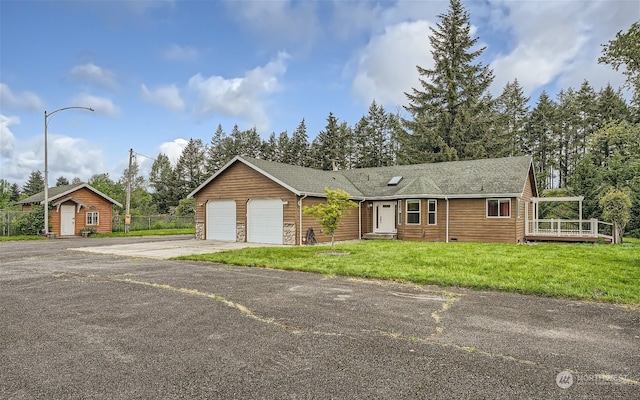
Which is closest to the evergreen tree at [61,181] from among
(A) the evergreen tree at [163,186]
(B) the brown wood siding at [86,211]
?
(A) the evergreen tree at [163,186]

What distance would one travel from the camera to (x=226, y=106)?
2891cm

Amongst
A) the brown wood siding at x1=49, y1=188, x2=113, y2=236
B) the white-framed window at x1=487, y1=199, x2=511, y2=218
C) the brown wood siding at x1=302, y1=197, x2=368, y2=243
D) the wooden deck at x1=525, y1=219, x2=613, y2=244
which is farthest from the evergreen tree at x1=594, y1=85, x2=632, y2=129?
the brown wood siding at x1=49, y1=188, x2=113, y2=236

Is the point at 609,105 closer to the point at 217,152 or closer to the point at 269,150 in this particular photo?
the point at 269,150

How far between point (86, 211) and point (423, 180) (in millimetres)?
23499

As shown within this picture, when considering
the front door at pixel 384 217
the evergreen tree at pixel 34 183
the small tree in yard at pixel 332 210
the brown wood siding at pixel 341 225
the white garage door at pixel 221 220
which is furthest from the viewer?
the evergreen tree at pixel 34 183

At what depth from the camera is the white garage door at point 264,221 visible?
59.9 feet

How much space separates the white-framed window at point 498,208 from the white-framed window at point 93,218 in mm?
26503

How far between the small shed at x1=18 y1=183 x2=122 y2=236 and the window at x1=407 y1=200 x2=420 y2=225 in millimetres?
21967

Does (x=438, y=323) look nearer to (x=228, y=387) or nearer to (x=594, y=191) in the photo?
(x=228, y=387)

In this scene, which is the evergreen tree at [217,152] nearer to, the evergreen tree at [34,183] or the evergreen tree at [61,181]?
the evergreen tree at [61,181]

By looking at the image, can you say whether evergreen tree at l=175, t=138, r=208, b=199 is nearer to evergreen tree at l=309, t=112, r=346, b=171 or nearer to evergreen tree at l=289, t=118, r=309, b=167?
evergreen tree at l=289, t=118, r=309, b=167

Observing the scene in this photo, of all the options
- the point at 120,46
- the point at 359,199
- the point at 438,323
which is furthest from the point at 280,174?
the point at 438,323

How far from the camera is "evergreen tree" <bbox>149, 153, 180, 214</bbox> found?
52.4m

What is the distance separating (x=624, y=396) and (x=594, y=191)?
26256 mm
